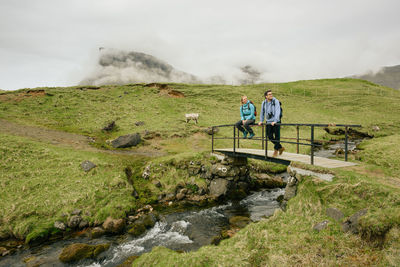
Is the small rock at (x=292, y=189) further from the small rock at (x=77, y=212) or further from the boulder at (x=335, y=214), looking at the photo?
the small rock at (x=77, y=212)

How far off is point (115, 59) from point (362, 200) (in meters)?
223

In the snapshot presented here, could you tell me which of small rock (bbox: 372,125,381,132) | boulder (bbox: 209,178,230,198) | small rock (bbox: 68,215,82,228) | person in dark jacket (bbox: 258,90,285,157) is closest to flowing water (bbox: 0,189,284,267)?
small rock (bbox: 68,215,82,228)

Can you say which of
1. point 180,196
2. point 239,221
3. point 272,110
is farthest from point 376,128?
point 180,196

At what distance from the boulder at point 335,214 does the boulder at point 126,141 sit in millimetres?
20013

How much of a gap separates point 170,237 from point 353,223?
749 cm

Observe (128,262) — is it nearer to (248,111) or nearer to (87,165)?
(248,111)

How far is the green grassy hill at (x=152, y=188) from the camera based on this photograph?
523 centimetres

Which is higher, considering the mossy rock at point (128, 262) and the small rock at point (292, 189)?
the small rock at point (292, 189)

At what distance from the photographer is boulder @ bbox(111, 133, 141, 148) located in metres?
22.1

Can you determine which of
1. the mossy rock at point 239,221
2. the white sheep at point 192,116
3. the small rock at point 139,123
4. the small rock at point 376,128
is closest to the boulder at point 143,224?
the mossy rock at point 239,221

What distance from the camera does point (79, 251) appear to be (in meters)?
8.58

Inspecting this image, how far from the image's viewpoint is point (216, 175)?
14742 mm

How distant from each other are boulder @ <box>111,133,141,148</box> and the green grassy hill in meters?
0.74

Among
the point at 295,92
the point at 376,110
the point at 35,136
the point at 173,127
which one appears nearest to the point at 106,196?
the point at 35,136
